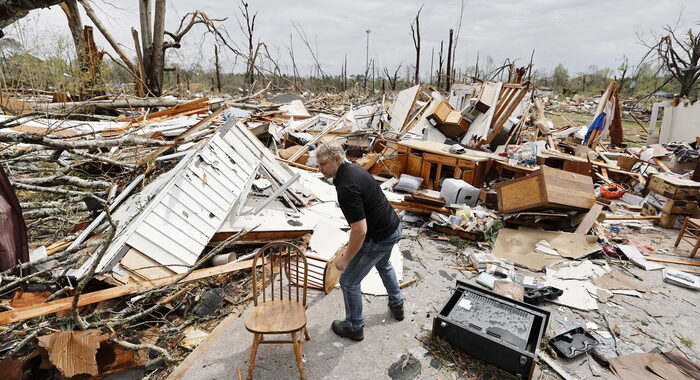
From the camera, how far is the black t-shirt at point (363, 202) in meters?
2.44

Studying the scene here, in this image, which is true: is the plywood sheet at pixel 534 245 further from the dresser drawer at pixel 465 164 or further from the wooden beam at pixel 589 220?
the dresser drawer at pixel 465 164

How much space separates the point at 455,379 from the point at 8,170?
21.4ft

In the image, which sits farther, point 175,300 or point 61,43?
point 61,43

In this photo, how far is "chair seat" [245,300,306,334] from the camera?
2.49 meters

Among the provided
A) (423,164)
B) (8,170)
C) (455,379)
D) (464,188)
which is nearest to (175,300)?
(455,379)

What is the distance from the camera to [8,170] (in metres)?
4.98

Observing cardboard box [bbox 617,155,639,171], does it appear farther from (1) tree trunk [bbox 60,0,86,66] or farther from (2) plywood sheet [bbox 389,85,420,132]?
(1) tree trunk [bbox 60,0,86,66]

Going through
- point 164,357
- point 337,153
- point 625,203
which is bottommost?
point 164,357

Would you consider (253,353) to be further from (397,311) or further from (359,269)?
(397,311)

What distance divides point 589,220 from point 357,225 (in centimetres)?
452

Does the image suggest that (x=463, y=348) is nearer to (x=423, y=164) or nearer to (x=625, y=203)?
(x=423, y=164)

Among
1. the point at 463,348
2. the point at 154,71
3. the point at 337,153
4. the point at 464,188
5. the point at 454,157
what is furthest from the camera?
the point at 154,71

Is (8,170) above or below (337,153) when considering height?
below

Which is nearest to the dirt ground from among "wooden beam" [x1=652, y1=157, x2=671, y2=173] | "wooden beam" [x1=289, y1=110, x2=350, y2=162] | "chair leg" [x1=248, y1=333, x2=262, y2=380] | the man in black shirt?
"chair leg" [x1=248, y1=333, x2=262, y2=380]
